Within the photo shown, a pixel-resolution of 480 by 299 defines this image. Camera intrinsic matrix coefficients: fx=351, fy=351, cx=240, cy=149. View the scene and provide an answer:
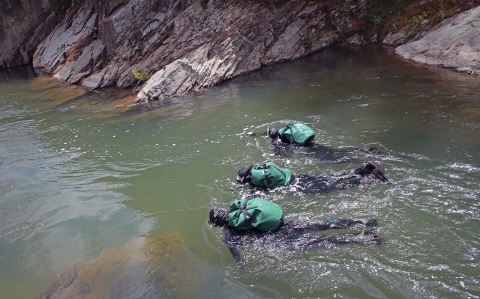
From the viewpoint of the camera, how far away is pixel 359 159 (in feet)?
25.2

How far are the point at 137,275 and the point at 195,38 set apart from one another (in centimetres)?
1350

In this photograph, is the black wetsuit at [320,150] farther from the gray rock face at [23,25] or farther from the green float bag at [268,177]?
the gray rock face at [23,25]

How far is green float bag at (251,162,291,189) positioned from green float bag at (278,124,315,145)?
1.68m

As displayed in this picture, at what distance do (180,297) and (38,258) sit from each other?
9.58 ft

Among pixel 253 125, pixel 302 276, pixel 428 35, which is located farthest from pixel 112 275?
pixel 428 35

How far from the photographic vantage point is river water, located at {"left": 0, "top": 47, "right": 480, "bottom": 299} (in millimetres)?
4957

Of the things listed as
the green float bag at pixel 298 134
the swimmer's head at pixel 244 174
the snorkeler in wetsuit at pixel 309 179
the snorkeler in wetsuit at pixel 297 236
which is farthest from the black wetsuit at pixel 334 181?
the green float bag at pixel 298 134

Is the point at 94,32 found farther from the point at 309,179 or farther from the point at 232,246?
the point at 232,246

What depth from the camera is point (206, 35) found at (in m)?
16.9

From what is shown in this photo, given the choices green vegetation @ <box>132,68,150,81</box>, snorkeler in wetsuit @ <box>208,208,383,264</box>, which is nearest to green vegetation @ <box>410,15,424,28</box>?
green vegetation @ <box>132,68,150,81</box>

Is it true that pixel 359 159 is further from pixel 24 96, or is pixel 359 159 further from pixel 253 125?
pixel 24 96

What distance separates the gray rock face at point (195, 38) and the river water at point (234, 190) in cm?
278

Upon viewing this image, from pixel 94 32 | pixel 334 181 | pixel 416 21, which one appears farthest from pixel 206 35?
pixel 334 181

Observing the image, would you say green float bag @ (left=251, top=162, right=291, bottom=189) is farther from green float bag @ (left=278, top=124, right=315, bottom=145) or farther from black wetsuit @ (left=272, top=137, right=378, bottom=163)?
green float bag @ (left=278, top=124, right=315, bottom=145)
